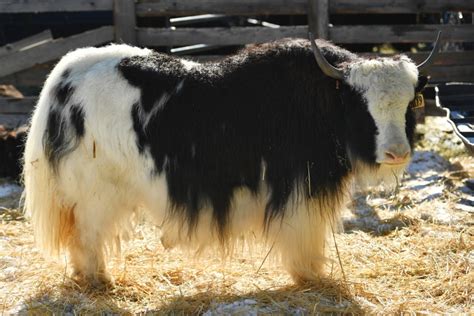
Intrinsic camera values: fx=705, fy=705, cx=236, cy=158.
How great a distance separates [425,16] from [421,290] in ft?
26.7

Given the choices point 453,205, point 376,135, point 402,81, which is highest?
point 402,81

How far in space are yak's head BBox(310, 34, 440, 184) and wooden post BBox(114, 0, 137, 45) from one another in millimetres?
3945

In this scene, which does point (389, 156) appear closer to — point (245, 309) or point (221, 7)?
point (245, 309)

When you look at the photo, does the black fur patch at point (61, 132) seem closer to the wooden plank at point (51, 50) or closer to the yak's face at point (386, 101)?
the yak's face at point (386, 101)

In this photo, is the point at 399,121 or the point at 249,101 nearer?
the point at 399,121

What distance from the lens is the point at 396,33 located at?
792 cm

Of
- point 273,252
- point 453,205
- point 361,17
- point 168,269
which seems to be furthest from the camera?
point 361,17

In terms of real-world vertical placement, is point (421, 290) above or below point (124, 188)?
below

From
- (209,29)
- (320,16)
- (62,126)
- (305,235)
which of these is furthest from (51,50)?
(305,235)

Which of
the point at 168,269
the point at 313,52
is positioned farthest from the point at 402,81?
the point at 168,269

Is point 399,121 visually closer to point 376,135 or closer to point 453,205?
point 376,135

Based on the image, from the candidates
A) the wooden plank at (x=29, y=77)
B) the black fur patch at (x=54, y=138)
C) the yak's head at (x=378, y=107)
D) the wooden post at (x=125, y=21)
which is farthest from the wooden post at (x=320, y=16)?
the black fur patch at (x=54, y=138)

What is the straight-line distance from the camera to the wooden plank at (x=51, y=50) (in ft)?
25.0

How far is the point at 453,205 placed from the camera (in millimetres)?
6484
